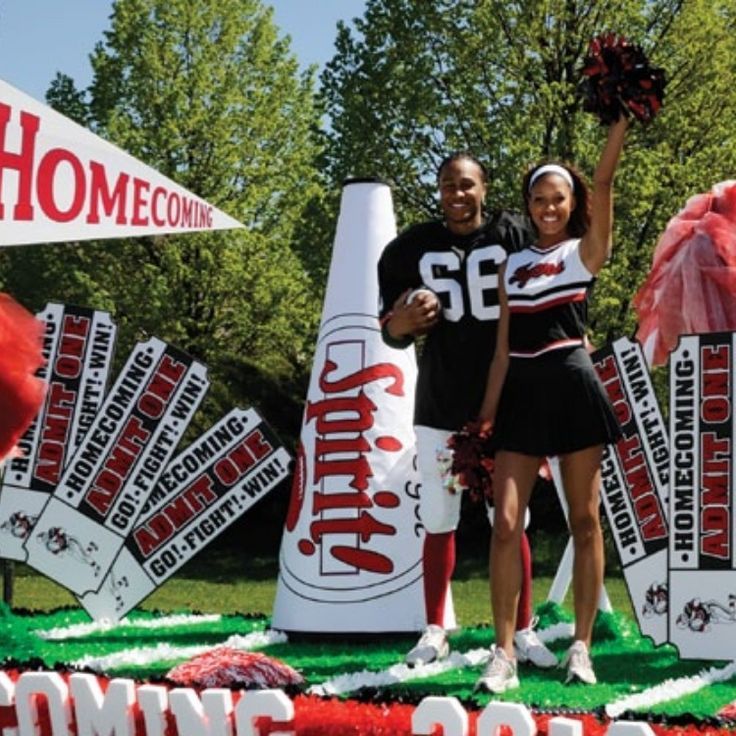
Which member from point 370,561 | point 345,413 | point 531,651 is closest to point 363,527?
point 370,561

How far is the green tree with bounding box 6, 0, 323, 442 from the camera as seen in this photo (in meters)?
16.2

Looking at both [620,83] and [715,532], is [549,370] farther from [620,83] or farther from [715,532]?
[715,532]

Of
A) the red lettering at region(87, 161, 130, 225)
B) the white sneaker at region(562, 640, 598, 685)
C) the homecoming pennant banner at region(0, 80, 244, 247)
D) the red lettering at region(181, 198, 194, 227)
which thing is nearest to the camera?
the homecoming pennant banner at region(0, 80, 244, 247)

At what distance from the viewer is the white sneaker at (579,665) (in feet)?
14.2

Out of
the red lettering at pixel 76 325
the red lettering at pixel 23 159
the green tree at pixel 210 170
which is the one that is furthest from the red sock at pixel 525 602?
the green tree at pixel 210 170

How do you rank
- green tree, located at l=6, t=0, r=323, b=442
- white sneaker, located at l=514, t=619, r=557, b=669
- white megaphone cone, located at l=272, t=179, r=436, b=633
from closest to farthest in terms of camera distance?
white sneaker, located at l=514, t=619, r=557, b=669
white megaphone cone, located at l=272, t=179, r=436, b=633
green tree, located at l=6, t=0, r=323, b=442

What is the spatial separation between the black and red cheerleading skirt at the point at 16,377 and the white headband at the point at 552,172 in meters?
2.73

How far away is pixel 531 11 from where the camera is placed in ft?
45.2

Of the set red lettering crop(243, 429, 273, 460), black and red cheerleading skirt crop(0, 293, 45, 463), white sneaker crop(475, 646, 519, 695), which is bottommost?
white sneaker crop(475, 646, 519, 695)

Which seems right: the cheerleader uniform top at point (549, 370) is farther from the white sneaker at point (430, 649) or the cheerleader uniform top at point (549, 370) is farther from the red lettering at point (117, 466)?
the red lettering at point (117, 466)

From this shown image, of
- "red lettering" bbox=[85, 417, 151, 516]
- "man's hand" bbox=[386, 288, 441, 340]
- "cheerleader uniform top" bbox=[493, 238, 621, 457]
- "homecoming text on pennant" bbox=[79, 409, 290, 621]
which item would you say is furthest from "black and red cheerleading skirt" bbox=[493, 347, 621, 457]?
"red lettering" bbox=[85, 417, 151, 516]

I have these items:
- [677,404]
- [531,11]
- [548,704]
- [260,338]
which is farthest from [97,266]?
[548,704]

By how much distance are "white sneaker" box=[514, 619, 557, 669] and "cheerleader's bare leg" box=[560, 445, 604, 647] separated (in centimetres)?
43

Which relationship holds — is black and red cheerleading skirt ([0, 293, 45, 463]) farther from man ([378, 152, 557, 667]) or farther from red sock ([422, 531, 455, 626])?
red sock ([422, 531, 455, 626])
